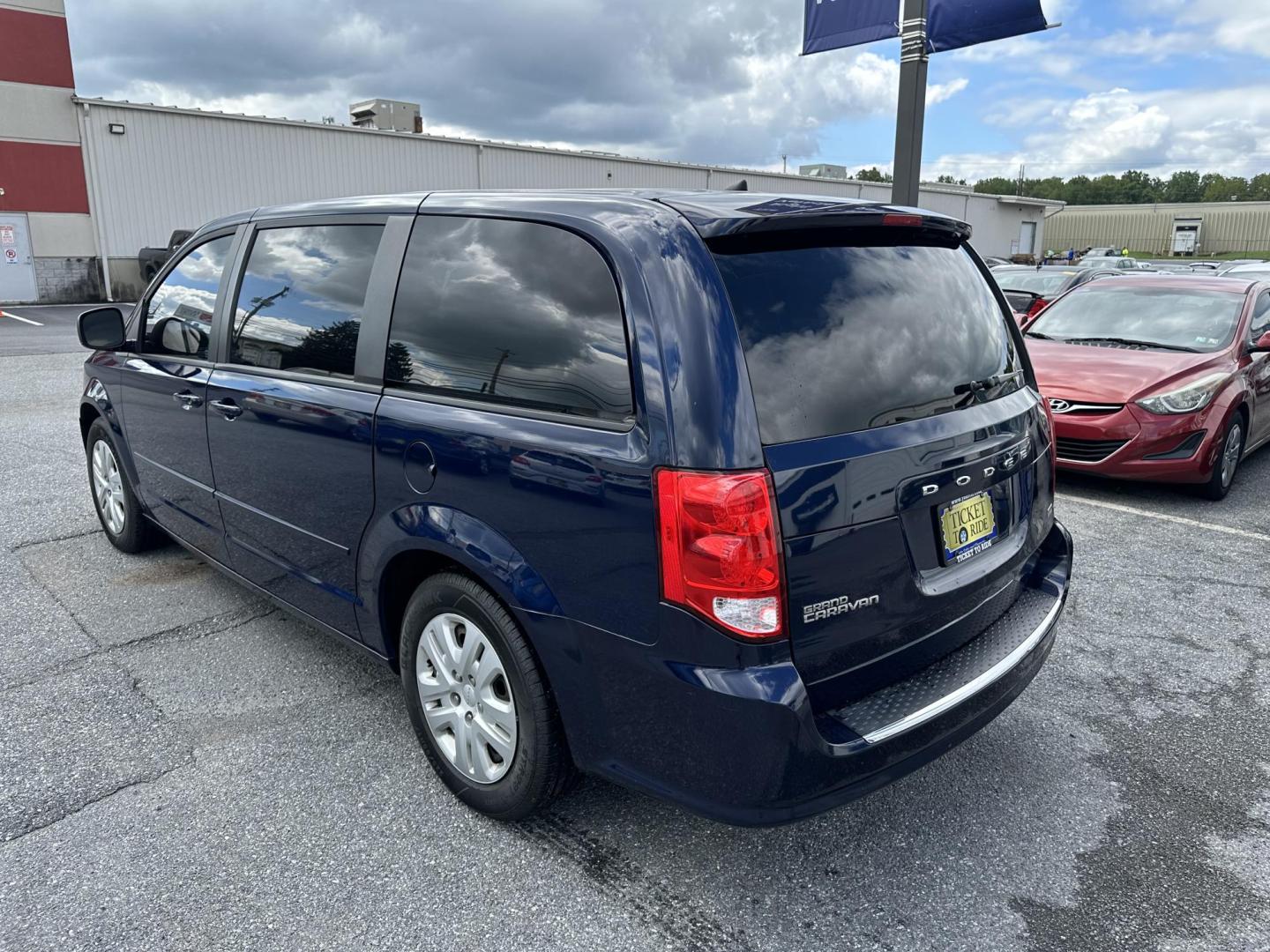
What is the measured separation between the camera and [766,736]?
6.60ft

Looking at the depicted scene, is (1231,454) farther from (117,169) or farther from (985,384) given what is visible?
(117,169)

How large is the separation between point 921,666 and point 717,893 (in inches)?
32.0

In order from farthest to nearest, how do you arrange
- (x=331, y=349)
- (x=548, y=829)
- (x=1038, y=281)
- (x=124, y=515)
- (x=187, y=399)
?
(x=1038, y=281), (x=124, y=515), (x=187, y=399), (x=331, y=349), (x=548, y=829)

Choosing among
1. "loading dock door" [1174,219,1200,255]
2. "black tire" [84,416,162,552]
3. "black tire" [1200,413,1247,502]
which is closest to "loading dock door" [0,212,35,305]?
"black tire" [84,416,162,552]

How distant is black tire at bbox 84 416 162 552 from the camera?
4.59 m

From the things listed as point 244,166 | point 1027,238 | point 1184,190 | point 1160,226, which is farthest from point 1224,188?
point 244,166

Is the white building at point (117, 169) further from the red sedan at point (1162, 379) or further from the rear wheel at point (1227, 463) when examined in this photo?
the rear wheel at point (1227, 463)

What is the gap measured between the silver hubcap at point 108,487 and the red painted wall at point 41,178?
75.8 feet

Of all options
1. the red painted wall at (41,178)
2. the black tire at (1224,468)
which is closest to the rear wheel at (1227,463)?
the black tire at (1224,468)

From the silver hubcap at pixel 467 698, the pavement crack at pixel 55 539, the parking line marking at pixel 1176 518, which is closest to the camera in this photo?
the silver hubcap at pixel 467 698

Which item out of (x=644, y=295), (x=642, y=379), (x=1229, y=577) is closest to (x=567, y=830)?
(x=642, y=379)

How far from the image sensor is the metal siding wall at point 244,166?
2388 centimetres

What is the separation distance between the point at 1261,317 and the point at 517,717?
7397 mm

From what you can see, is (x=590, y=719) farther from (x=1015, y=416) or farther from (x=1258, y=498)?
(x=1258, y=498)
